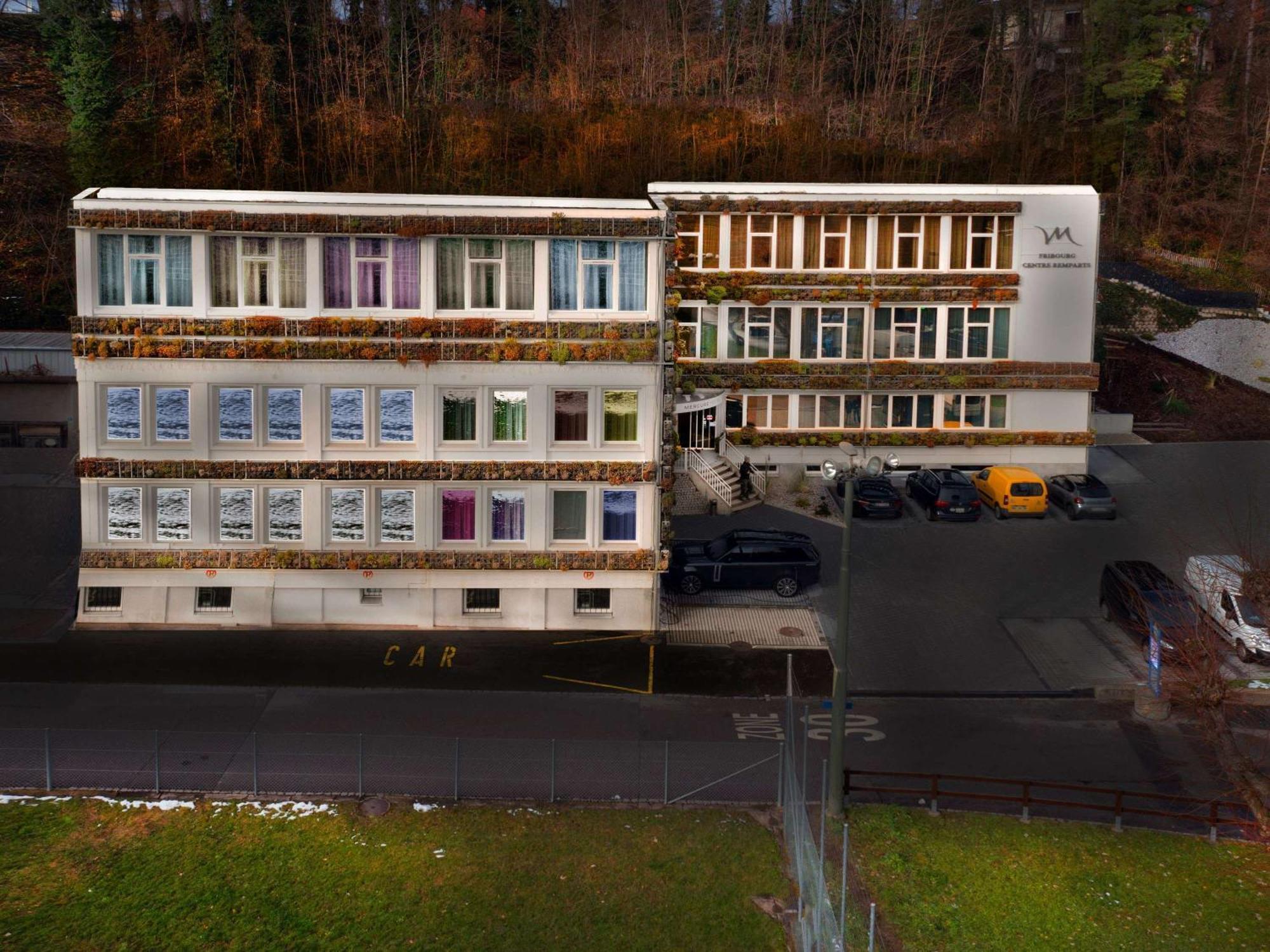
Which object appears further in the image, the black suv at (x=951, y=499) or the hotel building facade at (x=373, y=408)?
the black suv at (x=951, y=499)

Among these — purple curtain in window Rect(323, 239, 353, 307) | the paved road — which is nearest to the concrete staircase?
the paved road

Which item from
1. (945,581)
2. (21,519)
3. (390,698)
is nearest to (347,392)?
(390,698)

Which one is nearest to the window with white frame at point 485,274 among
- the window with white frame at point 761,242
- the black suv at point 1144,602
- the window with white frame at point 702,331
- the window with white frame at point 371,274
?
the window with white frame at point 371,274

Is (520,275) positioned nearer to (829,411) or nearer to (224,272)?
(224,272)

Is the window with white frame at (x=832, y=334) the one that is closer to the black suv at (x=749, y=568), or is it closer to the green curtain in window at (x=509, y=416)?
the black suv at (x=749, y=568)

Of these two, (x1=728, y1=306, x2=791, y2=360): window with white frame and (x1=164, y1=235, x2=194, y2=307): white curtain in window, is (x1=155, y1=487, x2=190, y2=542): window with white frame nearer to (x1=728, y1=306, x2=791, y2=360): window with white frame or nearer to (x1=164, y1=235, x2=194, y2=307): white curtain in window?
(x1=164, y1=235, x2=194, y2=307): white curtain in window

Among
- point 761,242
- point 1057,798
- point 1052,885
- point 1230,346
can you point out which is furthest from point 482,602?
point 1230,346
